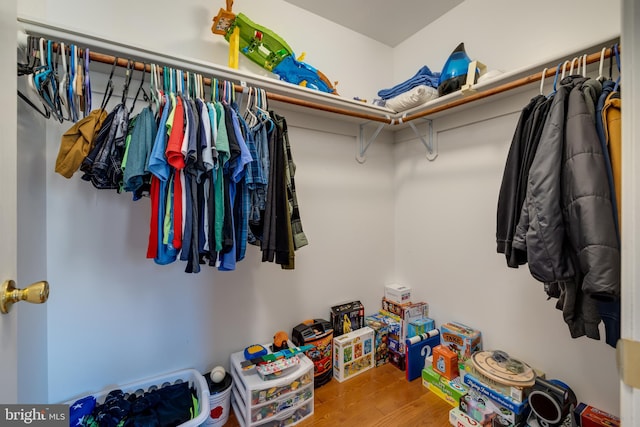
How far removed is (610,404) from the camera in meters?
1.25

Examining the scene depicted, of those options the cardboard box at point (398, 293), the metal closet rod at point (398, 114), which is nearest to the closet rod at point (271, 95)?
the metal closet rod at point (398, 114)

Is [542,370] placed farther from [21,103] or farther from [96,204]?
[21,103]

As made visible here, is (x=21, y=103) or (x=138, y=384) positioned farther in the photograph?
(x=138, y=384)

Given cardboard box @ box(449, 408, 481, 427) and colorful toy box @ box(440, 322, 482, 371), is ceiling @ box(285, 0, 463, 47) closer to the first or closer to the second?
colorful toy box @ box(440, 322, 482, 371)

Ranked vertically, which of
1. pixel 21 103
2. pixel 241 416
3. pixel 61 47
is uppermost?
pixel 61 47

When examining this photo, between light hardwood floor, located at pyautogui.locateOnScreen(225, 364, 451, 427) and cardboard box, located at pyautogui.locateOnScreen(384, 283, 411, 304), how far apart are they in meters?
0.51

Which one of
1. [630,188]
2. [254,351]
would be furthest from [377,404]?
[630,188]

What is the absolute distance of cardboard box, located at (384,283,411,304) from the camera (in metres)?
Result: 2.11

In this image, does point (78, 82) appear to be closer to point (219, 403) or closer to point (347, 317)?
point (219, 403)

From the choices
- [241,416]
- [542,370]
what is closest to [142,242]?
[241,416]

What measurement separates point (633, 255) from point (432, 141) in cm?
159

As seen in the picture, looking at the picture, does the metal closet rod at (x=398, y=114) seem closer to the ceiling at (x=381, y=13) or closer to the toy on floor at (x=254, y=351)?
the ceiling at (x=381, y=13)

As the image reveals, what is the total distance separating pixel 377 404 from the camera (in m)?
1.56

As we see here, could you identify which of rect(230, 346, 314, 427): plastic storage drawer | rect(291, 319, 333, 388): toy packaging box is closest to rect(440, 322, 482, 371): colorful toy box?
rect(291, 319, 333, 388): toy packaging box
